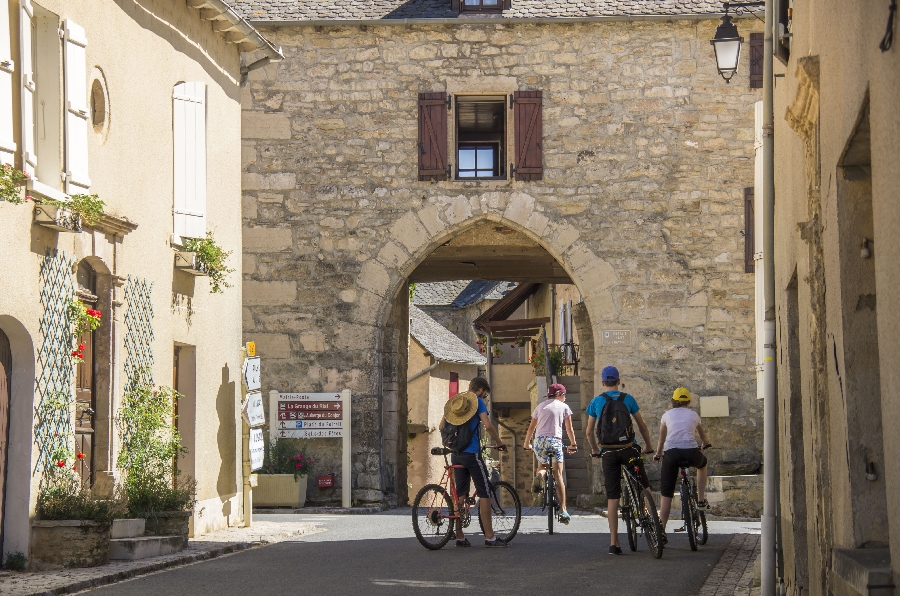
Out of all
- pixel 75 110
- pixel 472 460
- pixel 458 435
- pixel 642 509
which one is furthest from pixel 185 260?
pixel 642 509

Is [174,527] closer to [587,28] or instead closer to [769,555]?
[769,555]

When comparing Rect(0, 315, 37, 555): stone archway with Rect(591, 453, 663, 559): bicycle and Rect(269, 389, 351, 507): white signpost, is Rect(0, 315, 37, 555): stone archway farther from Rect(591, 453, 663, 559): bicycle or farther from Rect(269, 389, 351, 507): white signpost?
Rect(269, 389, 351, 507): white signpost

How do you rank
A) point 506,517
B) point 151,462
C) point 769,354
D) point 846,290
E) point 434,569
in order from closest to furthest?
1. point 846,290
2. point 769,354
3. point 434,569
4. point 151,462
5. point 506,517

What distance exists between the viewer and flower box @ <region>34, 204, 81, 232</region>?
372 inches

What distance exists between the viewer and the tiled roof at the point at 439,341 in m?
38.2

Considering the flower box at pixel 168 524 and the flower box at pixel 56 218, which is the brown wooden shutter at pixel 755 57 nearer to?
the flower box at pixel 168 524

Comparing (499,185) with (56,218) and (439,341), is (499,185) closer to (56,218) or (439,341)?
(56,218)

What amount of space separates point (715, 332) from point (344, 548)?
859 centimetres

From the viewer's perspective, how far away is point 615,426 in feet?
35.0

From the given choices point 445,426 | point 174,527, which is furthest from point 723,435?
point 174,527

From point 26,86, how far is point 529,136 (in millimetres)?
10317

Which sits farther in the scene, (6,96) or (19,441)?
(19,441)

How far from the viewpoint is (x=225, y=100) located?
47.5ft

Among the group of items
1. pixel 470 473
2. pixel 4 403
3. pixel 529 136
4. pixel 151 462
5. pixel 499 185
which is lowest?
pixel 470 473
